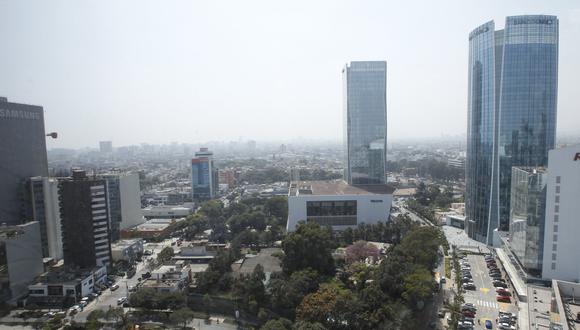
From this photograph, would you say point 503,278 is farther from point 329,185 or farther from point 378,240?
point 329,185

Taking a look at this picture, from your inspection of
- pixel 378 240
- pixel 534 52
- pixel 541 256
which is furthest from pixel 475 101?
pixel 541 256

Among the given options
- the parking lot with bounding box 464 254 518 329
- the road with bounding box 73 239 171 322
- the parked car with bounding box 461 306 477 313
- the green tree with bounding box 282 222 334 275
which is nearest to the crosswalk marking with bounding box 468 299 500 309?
the parking lot with bounding box 464 254 518 329

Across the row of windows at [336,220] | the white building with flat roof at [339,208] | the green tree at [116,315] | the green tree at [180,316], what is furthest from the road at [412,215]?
the green tree at [116,315]

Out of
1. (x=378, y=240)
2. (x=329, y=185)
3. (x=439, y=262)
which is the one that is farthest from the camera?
(x=329, y=185)

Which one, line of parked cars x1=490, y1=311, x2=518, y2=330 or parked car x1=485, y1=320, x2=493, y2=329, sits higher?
line of parked cars x1=490, y1=311, x2=518, y2=330

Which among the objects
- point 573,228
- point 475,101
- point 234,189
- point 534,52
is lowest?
point 234,189

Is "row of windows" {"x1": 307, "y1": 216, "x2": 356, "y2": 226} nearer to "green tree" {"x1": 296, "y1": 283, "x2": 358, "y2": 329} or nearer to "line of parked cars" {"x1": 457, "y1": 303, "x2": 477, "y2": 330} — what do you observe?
"line of parked cars" {"x1": 457, "y1": 303, "x2": 477, "y2": 330}

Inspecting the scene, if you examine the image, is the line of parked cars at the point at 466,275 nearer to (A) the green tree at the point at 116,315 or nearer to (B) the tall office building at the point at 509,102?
(B) the tall office building at the point at 509,102
